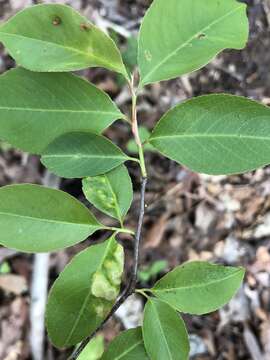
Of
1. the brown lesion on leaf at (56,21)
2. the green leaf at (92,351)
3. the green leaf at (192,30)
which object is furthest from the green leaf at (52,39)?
the green leaf at (92,351)

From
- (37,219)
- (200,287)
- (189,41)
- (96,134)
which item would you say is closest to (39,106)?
(96,134)

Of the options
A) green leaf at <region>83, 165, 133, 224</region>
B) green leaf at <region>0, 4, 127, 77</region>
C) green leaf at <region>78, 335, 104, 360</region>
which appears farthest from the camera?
green leaf at <region>78, 335, 104, 360</region>

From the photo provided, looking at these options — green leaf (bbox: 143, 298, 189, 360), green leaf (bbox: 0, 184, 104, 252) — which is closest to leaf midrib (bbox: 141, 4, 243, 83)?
green leaf (bbox: 0, 184, 104, 252)

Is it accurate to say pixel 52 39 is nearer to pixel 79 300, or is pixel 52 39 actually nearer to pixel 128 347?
pixel 79 300

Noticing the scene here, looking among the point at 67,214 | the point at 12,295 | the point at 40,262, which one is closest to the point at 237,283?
the point at 67,214

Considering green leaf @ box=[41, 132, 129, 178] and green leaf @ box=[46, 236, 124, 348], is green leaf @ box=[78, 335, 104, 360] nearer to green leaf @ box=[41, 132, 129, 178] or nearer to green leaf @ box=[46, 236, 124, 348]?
green leaf @ box=[46, 236, 124, 348]

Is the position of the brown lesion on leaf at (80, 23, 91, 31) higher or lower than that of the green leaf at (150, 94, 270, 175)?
higher
